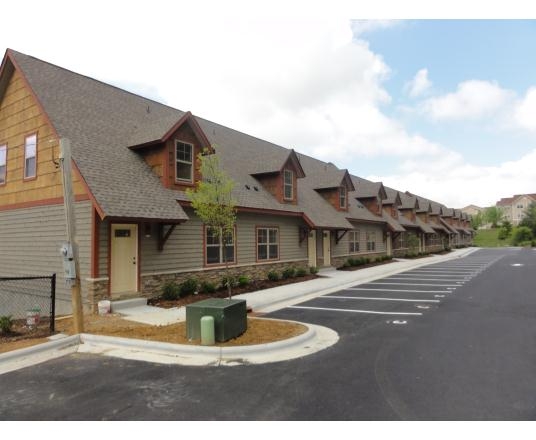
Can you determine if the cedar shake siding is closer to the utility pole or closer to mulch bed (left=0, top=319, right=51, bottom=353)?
the utility pole

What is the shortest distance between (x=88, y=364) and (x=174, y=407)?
278cm

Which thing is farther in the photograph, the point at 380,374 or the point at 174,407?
the point at 380,374

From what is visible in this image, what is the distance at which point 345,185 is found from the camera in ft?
86.5

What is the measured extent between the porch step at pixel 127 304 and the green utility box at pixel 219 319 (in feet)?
13.2

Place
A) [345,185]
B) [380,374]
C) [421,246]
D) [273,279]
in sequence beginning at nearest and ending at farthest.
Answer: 1. [380,374]
2. [273,279]
3. [345,185]
4. [421,246]

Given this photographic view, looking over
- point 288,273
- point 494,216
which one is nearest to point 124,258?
point 288,273

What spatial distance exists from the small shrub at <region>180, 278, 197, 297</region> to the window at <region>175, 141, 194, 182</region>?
378 cm

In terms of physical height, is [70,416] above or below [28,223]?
below

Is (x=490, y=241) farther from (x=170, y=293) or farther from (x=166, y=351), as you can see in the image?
(x=166, y=351)

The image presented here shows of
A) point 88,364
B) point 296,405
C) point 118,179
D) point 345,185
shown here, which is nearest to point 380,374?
point 296,405

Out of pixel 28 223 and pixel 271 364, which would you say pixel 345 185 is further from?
pixel 271 364

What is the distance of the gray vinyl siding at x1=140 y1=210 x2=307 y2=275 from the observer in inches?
485

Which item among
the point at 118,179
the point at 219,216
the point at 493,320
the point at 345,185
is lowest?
the point at 493,320

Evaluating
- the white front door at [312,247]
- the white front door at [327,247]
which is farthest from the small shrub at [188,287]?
the white front door at [327,247]
